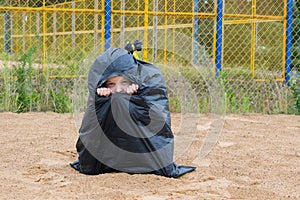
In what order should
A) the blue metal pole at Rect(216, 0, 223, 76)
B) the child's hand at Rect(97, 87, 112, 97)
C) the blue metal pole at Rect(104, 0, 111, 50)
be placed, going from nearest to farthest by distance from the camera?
the child's hand at Rect(97, 87, 112, 97) → the blue metal pole at Rect(104, 0, 111, 50) → the blue metal pole at Rect(216, 0, 223, 76)

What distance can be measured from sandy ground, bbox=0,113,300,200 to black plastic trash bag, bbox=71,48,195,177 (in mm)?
126

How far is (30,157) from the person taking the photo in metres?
3.83

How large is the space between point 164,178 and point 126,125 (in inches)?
15.4

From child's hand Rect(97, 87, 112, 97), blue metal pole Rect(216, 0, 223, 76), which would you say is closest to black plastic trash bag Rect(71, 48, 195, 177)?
child's hand Rect(97, 87, 112, 97)

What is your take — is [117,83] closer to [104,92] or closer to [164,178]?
[104,92]

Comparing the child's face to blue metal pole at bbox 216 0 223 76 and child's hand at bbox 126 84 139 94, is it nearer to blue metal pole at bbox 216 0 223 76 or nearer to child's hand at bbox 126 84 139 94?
child's hand at bbox 126 84 139 94

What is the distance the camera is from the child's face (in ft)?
10.7

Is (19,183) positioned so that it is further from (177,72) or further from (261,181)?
(177,72)

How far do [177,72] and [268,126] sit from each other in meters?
1.82

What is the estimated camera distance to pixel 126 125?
3.21m

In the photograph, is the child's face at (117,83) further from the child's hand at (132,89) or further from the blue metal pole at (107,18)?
the blue metal pole at (107,18)

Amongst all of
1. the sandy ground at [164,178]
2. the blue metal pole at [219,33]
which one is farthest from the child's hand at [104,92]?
the blue metal pole at [219,33]

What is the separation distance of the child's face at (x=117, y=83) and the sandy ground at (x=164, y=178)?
0.53 metres

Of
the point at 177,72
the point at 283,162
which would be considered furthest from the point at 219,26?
the point at 283,162
